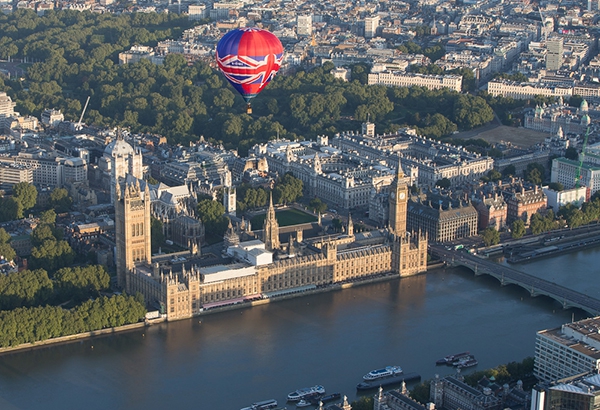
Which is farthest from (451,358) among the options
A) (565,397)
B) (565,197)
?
(565,197)

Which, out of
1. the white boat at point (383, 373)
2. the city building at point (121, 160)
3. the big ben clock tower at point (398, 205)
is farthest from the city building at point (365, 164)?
the white boat at point (383, 373)

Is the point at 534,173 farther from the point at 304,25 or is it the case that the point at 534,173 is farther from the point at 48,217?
the point at 304,25

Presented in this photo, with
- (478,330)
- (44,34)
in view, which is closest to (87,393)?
(478,330)

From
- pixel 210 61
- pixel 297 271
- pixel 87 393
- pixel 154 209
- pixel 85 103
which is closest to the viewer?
pixel 87 393

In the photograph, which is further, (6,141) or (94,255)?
(6,141)

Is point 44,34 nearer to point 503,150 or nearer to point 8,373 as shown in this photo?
point 503,150

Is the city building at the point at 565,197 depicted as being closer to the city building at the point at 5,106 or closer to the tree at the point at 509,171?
the tree at the point at 509,171

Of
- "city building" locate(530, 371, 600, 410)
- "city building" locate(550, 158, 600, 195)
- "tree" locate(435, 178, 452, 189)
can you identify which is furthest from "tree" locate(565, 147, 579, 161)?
"city building" locate(530, 371, 600, 410)
